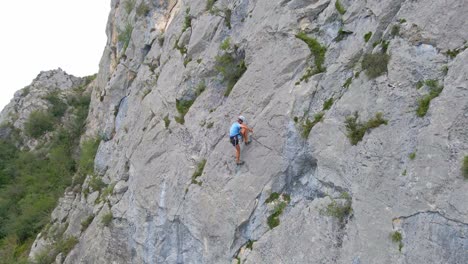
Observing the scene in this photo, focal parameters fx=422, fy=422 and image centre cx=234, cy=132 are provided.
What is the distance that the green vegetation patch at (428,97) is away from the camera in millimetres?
10023

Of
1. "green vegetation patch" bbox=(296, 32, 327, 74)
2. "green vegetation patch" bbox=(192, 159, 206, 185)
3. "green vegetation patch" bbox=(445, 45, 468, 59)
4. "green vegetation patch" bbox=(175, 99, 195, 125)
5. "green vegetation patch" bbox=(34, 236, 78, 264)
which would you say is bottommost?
"green vegetation patch" bbox=(34, 236, 78, 264)

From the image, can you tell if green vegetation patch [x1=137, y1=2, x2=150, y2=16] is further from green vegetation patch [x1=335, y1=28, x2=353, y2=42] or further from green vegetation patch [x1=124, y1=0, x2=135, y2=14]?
green vegetation patch [x1=335, y1=28, x2=353, y2=42]

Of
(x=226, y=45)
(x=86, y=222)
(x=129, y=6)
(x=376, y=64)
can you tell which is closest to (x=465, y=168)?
(x=376, y=64)

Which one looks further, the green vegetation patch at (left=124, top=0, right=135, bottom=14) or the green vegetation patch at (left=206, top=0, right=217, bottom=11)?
the green vegetation patch at (left=124, top=0, right=135, bottom=14)

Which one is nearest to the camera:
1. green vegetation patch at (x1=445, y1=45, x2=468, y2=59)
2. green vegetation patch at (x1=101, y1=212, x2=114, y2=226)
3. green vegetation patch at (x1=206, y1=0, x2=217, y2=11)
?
green vegetation patch at (x1=445, y1=45, x2=468, y2=59)

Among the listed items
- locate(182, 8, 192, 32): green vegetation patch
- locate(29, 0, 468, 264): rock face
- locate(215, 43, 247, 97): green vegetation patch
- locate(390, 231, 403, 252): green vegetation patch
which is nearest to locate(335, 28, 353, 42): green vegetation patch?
locate(29, 0, 468, 264): rock face

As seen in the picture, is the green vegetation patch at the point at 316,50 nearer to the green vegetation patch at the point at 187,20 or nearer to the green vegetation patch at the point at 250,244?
the green vegetation patch at the point at 250,244

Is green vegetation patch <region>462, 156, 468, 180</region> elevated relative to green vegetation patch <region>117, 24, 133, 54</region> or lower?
lower

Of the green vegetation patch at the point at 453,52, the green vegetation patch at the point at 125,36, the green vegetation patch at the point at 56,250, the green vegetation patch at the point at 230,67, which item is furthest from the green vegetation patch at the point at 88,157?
the green vegetation patch at the point at 453,52

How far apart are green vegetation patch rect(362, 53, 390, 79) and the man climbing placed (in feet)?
14.9

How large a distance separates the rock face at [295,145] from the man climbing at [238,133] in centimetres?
31

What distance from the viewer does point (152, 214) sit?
17234mm

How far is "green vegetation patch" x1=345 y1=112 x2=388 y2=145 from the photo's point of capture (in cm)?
1090

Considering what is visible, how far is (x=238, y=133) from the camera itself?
14398mm
